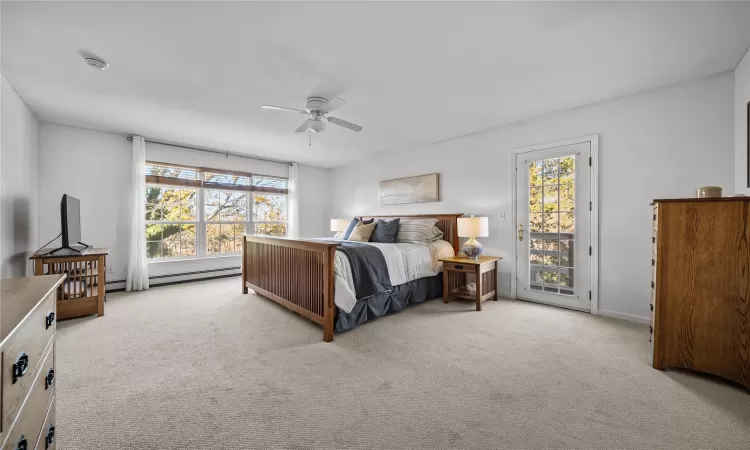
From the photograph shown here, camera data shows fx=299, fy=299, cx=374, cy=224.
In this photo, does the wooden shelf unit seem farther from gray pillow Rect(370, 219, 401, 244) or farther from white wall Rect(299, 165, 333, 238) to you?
white wall Rect(299, 165, 333, 238)

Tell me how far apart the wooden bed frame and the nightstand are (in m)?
0.61

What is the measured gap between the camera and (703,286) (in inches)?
76.4

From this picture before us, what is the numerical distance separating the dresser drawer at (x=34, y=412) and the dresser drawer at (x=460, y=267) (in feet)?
11.1

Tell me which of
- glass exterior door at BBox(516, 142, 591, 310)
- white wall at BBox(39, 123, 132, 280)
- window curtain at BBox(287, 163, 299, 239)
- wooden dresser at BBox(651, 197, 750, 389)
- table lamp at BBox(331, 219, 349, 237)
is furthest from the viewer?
window curtain at BBox(287, 163, 299, 239)

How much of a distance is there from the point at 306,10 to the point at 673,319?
312cm

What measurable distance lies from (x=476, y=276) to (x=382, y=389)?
2.05 m

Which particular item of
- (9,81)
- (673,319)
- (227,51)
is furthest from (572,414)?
(9,81)

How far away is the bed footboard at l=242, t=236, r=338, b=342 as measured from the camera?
8.72 ft

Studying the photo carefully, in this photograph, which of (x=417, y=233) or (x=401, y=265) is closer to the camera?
(x=401, y=265)

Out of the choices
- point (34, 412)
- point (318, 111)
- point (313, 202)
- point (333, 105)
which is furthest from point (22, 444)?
point (313, 202)

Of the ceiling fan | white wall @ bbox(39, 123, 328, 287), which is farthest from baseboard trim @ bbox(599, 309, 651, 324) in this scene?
white wall @ bbox(39, 123, 328, 287)

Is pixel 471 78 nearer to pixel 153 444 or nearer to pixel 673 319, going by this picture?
pixel 673 319

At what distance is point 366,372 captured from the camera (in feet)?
6.75

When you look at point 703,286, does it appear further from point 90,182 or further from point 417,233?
point 90,182
